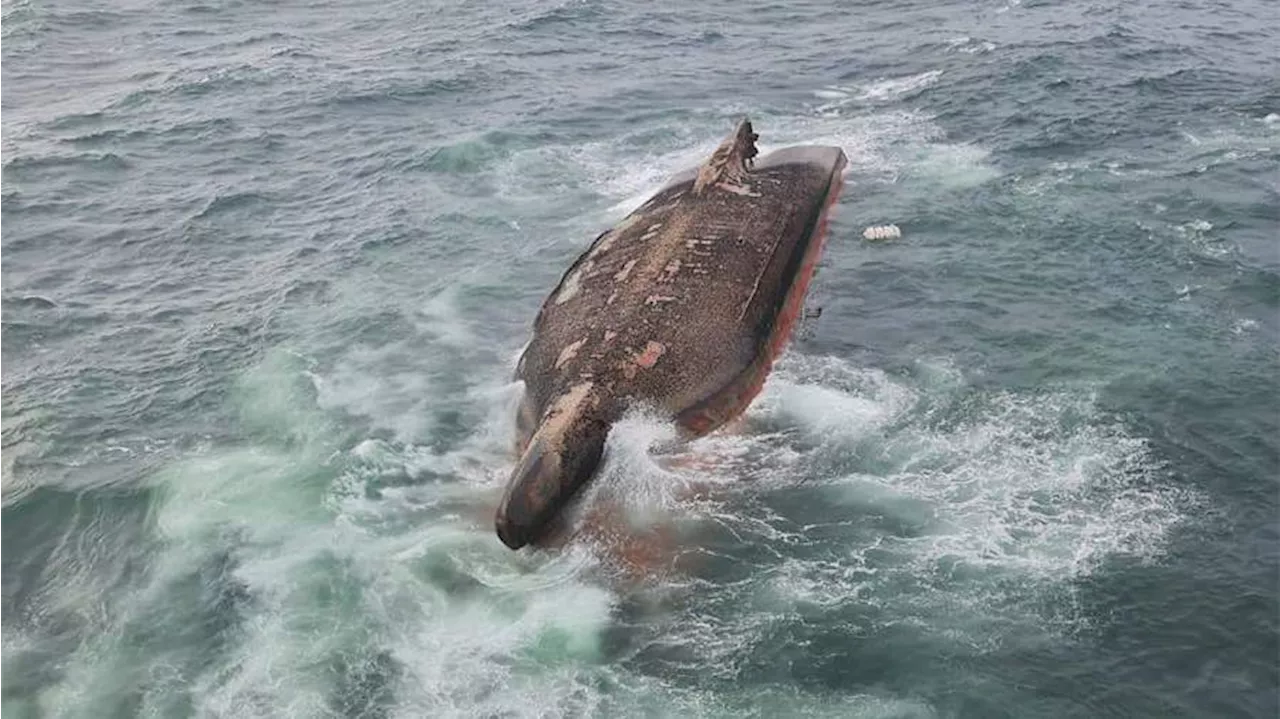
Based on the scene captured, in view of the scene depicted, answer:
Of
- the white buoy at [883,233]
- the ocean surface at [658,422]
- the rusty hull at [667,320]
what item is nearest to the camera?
the ocean surface at [658,422]

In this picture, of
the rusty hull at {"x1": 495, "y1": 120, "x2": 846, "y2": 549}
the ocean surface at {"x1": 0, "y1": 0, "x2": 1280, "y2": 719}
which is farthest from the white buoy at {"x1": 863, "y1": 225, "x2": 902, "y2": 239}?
the rusty hull at {"x1": 495, "y1": 120, "x2": 846, "y2": 549}

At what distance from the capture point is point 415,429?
1234 inches

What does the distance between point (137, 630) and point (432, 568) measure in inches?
254

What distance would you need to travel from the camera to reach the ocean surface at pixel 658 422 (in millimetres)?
22938

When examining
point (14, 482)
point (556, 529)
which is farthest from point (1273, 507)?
point (14, 482)

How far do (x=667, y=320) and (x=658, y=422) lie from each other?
3.99 metres

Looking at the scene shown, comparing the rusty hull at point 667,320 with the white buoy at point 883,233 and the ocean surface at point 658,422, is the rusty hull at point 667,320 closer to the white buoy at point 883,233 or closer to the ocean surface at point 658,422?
the ocean surface at point 658,422

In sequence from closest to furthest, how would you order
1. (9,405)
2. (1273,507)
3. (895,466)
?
(1273,507), (895,466), (9,405)

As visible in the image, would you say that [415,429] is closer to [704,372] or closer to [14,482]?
[704,372]

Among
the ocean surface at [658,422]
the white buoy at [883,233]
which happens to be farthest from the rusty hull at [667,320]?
the white buoy at [883,233]

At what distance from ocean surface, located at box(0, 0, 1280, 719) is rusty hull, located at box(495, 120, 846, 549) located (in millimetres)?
947

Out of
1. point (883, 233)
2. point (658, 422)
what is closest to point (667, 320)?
point (658, 422)

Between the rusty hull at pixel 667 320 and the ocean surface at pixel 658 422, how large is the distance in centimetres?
95

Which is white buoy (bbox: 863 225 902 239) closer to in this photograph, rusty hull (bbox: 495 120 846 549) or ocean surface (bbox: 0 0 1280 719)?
ocean surface (bbox: 0 0 1280 719)
